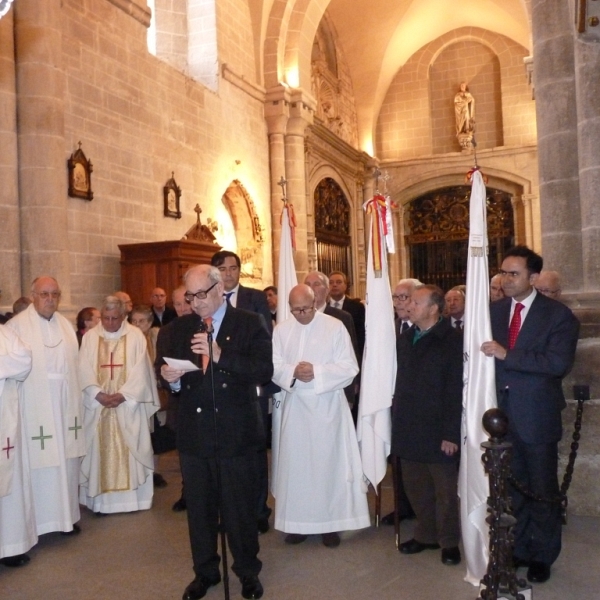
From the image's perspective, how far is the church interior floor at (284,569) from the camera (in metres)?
3.72

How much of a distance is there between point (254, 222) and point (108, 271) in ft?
14.2

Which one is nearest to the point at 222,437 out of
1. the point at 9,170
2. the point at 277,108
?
the point at 9,170

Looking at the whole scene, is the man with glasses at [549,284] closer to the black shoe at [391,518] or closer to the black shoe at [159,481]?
the black shoe at [391,518]

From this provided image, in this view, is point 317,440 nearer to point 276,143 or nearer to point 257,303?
point 257,303

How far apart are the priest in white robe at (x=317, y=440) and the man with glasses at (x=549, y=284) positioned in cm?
160

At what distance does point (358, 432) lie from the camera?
4.77 metres

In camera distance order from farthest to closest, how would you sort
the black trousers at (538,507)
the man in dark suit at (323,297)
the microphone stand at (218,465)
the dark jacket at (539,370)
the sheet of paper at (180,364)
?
the man in dark suit at (323,297), the black trousers at (538,507), the dark jacket at (539,370), the sheet of paper at (180,364), the microphone stand at (218,465)

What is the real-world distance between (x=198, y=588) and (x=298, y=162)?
11.2 metres

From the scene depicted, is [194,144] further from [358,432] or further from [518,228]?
[518,228]

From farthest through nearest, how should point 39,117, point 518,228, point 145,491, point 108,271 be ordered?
point 518,228, point 108,271, point 39,117, point 145,491

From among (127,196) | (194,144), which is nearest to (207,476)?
(127,196)

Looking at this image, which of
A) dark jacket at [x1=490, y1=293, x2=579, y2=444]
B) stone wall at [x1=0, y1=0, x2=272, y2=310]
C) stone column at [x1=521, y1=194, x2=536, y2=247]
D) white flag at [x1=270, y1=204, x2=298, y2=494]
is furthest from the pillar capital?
dark jacket at [x1=490, y1=293, x2=579, y2=444]

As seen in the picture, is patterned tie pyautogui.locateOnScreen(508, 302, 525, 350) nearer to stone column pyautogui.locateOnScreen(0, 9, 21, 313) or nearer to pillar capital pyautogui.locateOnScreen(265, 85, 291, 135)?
stone column pyautogui.locateOnScreen(0, 9, 21, 313)

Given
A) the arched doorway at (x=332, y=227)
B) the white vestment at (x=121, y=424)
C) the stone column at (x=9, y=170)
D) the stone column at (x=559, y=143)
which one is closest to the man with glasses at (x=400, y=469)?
the stone column at (x=559, y=143)
